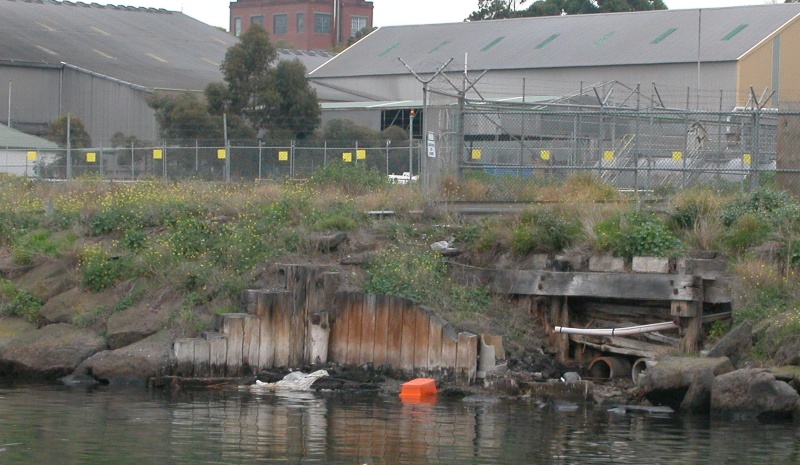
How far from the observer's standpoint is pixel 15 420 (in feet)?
45.7

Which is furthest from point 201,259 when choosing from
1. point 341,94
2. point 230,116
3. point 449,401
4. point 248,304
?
point 341,94

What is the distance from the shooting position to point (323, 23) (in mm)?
105750

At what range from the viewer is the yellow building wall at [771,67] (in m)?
50.1

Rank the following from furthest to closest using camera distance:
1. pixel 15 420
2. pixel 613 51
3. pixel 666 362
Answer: pixel 613 51, pixel 666 362, pixel 15 420

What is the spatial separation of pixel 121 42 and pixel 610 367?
167 feet

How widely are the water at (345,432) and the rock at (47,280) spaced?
361 centimetres

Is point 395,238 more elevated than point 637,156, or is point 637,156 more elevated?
point 637,156

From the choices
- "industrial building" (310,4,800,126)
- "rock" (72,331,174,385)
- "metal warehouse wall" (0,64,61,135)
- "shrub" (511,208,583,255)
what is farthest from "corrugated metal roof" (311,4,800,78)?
"rock" (72,331,174,385)

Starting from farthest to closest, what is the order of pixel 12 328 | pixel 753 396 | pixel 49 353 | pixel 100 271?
pixel 100 271 < pixel 12 328 < pixel 49 353 < pixel 753 396

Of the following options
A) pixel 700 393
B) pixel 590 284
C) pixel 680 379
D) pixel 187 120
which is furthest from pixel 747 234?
pixel 187 120

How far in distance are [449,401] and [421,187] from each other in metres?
6.40

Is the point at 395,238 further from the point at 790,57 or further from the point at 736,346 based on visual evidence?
the point at 790,57

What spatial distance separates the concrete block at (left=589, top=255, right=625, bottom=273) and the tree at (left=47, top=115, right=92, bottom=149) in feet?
109

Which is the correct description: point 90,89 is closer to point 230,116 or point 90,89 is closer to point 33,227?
point 230,116
